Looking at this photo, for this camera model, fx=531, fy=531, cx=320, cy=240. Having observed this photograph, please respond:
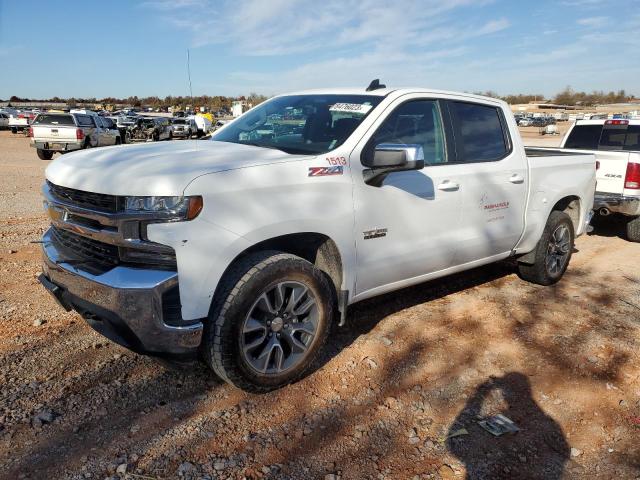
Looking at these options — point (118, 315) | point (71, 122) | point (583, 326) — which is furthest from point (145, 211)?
point (71, 122)

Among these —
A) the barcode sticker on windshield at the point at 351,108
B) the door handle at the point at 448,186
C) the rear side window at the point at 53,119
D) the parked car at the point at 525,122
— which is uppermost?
the barcode sticker on windshield at the point at 351,108

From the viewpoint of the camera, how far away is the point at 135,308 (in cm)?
274

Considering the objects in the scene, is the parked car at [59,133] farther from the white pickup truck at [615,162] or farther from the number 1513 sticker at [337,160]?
the number 1513 sticker at [337,160]

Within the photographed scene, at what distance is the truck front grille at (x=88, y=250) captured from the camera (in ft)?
9.66

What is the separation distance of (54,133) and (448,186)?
1752 centimetres

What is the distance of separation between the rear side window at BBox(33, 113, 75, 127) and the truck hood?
56.5 feet

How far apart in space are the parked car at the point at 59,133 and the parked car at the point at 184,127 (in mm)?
13968

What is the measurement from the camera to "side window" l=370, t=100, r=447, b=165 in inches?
153

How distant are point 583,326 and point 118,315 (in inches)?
148

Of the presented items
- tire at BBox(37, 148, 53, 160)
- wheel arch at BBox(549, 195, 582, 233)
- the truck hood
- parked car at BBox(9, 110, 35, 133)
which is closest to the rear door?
wheel arch at BBox(549, 195, 582, 233)

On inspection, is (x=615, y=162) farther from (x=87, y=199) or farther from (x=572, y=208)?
(x=87, y=199)

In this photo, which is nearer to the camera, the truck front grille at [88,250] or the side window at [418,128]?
the truck front grille at [88,250]

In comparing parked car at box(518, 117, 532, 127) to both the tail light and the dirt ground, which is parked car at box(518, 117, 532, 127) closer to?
the tail light

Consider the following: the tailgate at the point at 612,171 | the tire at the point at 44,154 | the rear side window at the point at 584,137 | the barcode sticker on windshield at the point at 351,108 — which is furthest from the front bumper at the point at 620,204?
the tire at the point at 44,154
